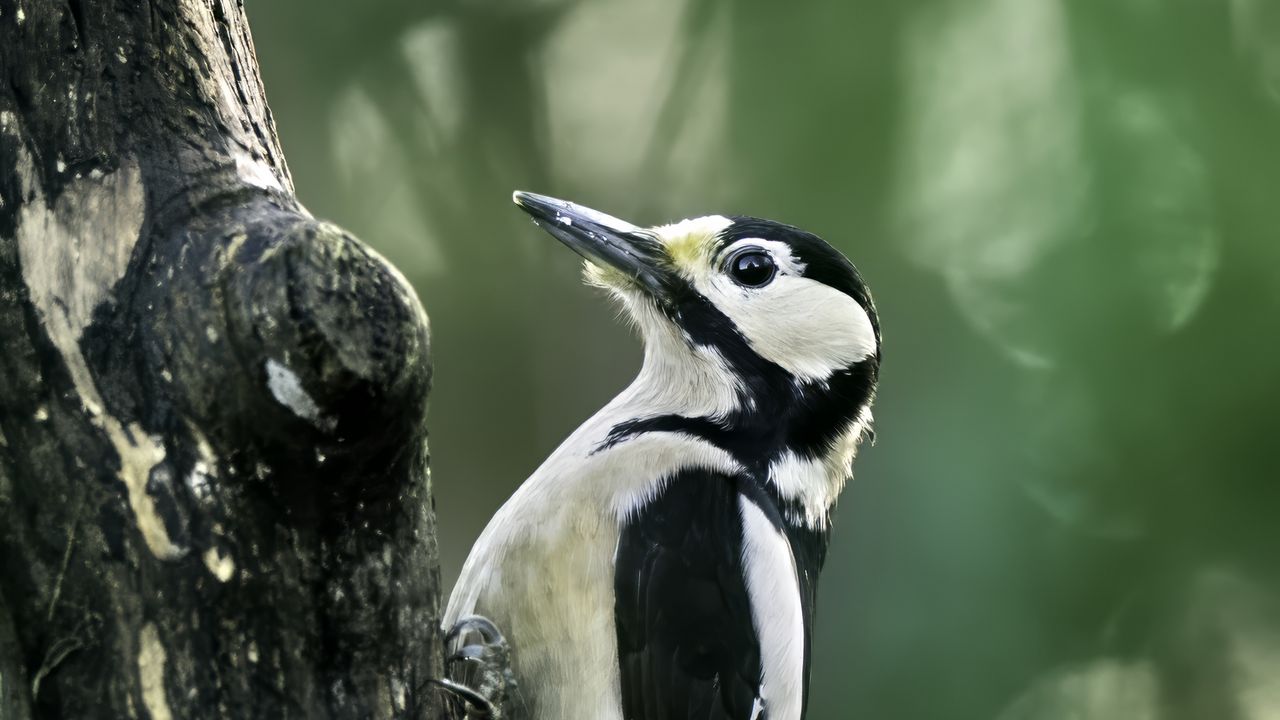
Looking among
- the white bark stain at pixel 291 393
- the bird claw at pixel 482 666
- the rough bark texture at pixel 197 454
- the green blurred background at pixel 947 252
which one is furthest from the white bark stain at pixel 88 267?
the green blurred background at pixel 947 252

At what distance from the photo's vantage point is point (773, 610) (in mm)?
2242

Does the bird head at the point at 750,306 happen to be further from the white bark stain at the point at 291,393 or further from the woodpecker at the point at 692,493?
the white bark stain at the point at 291,393

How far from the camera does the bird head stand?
251 cm

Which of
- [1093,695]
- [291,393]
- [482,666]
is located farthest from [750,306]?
[1093,695]

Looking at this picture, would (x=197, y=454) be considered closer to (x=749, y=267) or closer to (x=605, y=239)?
(x=605, y=239)

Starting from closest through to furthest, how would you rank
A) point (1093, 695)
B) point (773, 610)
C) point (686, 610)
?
point (686, 610), point (773, 610), point (1093, 695)

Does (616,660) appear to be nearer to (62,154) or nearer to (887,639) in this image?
(62,154)

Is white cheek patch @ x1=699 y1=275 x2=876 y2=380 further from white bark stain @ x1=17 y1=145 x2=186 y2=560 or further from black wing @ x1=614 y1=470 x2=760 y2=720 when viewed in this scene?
white bark stain @ x1=17 y1=145 x2=186 y2=560

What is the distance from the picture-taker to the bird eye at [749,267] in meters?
2.61

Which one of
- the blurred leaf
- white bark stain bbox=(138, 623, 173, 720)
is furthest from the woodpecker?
the blurred leaf

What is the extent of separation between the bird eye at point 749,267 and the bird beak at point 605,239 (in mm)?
137

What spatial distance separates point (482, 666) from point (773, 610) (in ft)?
1.87

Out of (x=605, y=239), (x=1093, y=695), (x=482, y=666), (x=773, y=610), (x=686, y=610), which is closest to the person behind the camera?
(x=482, y=666)

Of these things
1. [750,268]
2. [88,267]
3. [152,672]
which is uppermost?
[750,268]
